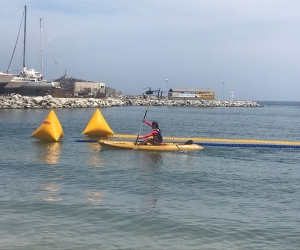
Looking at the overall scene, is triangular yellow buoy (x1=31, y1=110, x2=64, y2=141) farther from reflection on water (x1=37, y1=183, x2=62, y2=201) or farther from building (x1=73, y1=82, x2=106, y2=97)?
building (x1=73, y1=82, x2=106, y2=97)

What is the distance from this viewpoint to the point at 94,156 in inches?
909

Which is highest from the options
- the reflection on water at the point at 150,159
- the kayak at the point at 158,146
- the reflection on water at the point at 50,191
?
the kayak at the point at 158,146

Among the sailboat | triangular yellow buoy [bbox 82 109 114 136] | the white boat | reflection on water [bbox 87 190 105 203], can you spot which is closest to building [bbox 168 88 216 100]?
the sailboat

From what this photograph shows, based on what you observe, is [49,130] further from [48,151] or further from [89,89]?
[89,89]

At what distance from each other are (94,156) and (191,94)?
117 metres

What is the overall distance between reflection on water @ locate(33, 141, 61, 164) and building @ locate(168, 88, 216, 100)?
362 feet

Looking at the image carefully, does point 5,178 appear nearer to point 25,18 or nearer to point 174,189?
point 174,189

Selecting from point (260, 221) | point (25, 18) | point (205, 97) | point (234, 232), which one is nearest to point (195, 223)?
point (234, 232)

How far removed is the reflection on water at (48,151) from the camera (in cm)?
2195

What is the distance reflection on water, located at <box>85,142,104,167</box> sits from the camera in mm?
20906

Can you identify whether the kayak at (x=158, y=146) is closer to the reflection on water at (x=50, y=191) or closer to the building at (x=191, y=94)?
the reflection on water at (x=50, y=191)

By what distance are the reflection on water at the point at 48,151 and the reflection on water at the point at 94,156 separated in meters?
1.65

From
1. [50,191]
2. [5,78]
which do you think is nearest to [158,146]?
[50,191]

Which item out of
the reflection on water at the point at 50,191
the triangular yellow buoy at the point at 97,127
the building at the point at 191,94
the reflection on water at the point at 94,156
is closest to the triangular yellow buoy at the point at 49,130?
the reflection on water at the point at 94,156
